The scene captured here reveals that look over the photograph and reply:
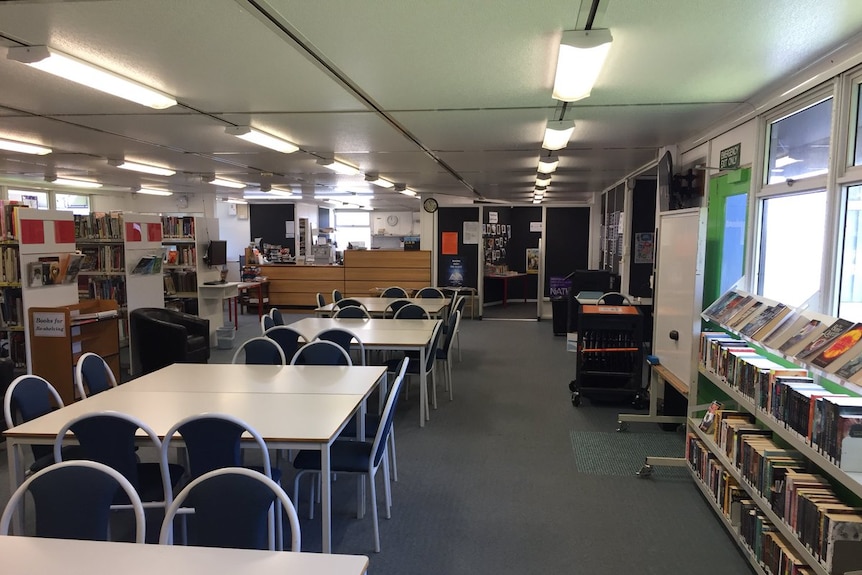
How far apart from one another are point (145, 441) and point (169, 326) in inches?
151

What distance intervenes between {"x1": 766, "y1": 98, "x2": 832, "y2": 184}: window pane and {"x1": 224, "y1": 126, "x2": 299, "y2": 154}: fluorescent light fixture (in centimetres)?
402

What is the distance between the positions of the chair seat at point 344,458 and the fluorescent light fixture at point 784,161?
10.4 feet

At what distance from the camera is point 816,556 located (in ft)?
7.40

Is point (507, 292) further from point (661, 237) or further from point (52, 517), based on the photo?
point (52, 517)

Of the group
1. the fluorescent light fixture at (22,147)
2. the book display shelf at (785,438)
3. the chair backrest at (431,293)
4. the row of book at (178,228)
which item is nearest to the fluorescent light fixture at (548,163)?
the chair backrest at (431,293)

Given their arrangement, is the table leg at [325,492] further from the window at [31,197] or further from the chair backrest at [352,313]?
the window at [31,197]

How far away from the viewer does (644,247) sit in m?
7.94

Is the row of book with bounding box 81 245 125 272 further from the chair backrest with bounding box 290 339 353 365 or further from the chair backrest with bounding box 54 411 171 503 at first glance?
the chair backrest with bounding box 54 411 171 503

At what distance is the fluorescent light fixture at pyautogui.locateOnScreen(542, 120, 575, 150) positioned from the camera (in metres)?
4.26

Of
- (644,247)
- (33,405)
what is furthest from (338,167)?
(33,405)

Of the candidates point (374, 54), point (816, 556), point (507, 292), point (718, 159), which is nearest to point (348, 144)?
point (374, 54)

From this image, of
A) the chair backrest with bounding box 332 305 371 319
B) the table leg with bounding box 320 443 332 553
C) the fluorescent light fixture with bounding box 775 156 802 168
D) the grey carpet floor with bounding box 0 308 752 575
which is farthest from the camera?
the chair backrest with bounding box 332 305 371 319

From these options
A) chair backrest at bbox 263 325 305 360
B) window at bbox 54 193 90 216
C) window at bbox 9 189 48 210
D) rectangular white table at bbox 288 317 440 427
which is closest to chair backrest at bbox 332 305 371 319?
rectangular white table at bbox 288 317 440 427

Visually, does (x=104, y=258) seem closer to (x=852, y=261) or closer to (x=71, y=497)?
(x=71, y=497)
